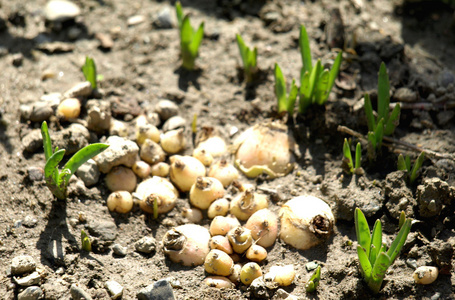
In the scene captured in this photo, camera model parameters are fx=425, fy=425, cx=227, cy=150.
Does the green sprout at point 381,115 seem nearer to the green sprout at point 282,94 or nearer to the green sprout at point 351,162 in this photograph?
the green sprout at point 351,162

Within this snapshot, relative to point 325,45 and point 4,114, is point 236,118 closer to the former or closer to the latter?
point 325,45

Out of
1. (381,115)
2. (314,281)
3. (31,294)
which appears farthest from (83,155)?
(381,115)

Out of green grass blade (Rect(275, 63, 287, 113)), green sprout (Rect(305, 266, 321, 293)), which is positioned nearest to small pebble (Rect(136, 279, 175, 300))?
green sprout (Rect(305, 266, 321, 293))

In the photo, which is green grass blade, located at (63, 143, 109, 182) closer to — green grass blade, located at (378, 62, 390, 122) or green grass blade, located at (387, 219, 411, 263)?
green grass blade, located at (387, 219, 411, 263)

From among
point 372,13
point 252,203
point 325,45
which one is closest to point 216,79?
point 325,45

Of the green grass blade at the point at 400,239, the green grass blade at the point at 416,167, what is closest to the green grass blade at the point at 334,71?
the green grass blade at the point at 416,167

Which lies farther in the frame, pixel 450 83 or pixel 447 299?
pixel 450 83
